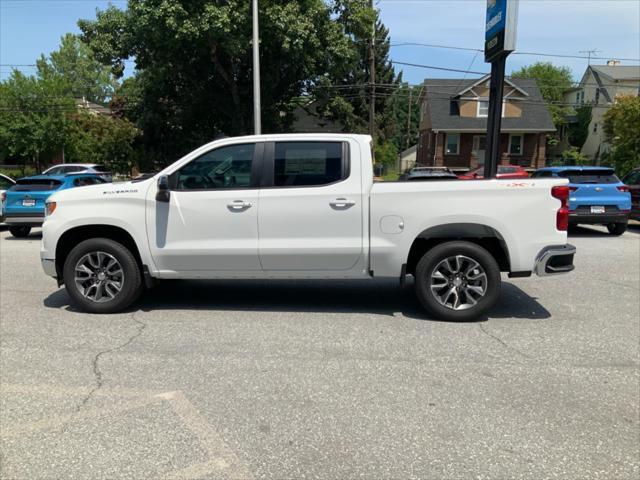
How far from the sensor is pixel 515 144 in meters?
43.0

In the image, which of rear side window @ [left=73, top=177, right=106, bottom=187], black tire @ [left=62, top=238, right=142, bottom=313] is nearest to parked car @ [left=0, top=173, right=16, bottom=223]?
rear side window @ [left=73, top=177, right=106, bottom=187]

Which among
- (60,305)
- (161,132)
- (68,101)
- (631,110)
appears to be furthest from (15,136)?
(631,110)

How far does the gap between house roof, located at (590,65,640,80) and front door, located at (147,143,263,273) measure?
54.0 m

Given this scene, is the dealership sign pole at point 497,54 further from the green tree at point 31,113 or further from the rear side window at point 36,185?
the green tree at point 31,113

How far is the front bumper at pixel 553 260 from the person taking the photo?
18.4 feet

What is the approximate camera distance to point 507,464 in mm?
3049

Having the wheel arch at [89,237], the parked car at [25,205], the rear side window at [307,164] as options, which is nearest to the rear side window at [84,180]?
the parked car at [25,205]

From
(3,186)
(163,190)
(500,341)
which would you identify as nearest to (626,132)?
(500,341)

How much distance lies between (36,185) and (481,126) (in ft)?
115

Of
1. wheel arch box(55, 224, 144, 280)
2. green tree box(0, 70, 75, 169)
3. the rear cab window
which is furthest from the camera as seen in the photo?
green tree box(0, 70, 75, 169)

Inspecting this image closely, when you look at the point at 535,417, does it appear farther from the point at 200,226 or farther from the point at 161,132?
the point at 161,132

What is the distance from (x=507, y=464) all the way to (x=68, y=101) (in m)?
37.8

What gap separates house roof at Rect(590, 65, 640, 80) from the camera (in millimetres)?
49906

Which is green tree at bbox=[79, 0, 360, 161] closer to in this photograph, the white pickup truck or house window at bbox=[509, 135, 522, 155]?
the white pickup truck
